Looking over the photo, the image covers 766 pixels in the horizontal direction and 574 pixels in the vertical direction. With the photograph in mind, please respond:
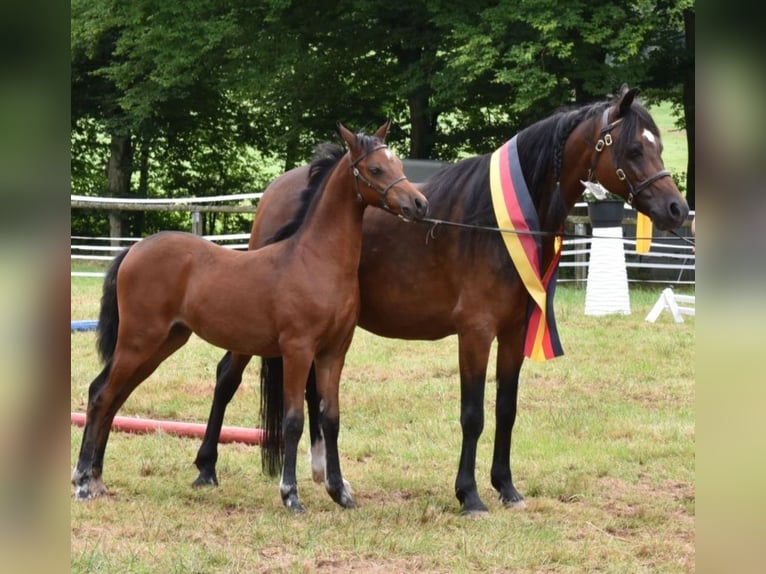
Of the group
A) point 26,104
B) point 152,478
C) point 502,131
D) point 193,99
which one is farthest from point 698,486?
point 193,99

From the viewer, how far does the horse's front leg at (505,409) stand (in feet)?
18.7

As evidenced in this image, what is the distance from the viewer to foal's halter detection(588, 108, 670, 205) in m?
4.98

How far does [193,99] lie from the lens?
24.4 m

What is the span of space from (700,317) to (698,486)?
19cm

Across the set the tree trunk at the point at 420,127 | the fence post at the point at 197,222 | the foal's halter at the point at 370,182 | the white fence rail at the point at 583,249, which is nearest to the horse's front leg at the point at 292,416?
the foal's halter at the point at 370,182

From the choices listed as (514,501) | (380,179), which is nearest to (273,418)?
(514,501)

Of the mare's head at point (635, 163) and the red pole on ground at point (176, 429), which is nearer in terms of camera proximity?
the mare's head at point (635, 163)

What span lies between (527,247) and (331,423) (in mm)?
1539

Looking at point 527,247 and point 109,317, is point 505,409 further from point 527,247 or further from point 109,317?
point 109,317

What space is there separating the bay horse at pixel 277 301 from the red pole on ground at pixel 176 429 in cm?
127

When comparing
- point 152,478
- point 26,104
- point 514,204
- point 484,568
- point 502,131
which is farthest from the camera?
point 502,131

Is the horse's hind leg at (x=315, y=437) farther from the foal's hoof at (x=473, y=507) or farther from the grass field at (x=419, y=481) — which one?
the foal's hoof at (x=473, y=507)

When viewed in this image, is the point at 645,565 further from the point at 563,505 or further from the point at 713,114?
the point at 713,114

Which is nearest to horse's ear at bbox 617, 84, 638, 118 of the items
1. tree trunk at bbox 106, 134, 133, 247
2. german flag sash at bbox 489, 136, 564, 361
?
german flag sash at bbox 489, 136, 564, 361
